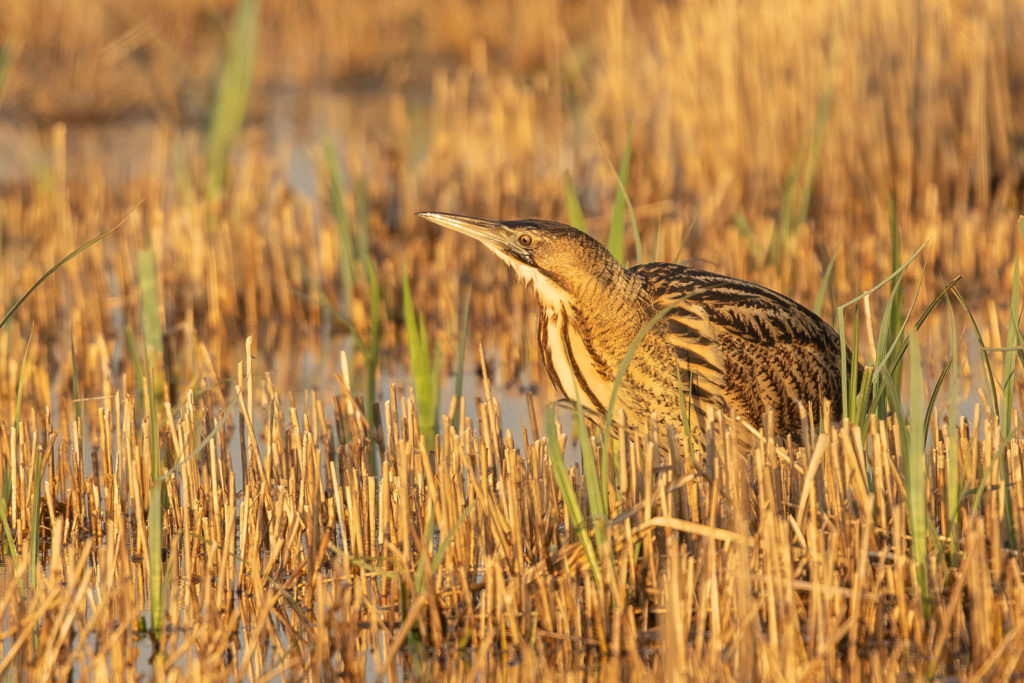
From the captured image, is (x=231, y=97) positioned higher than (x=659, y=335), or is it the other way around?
(x=231, y=97)

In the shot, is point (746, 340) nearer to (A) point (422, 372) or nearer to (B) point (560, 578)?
(A) point (422, 372)

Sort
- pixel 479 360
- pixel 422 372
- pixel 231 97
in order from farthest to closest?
pixel 231 97
pixel 479 360
pixel 422 372

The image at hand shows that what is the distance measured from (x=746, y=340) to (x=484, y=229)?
92 centimetres

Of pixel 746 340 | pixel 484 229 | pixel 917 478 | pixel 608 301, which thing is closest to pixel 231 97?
pixel 484 229

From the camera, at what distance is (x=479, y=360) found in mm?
6262

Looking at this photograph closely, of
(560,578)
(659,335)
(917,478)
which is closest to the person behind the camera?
(917,478)

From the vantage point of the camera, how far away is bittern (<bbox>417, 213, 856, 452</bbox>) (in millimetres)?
4703

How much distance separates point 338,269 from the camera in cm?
801

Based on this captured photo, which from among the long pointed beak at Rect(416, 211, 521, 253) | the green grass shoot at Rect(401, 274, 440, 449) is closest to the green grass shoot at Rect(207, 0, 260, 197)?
the green grass shoot at Rect(401, 274, 440, 449)

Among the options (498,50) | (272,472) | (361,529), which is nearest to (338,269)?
(272,472)

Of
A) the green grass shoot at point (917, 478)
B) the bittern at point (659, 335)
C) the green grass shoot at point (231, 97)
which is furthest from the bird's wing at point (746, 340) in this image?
the green grass shoot at point (231, 97)

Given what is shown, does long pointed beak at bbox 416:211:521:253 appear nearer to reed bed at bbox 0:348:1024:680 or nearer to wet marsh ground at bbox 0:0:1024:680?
wet marsh ground at bbox 0:0:1024:680

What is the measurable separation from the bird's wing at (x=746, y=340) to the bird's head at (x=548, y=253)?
249 millimetres

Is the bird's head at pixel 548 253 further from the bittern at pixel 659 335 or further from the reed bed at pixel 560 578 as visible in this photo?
the reed bed at pixel 560 578
